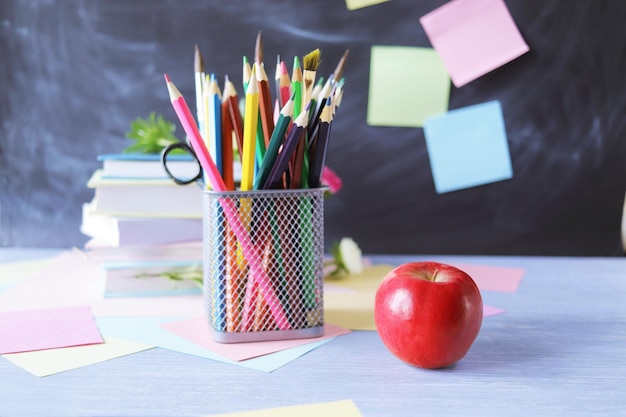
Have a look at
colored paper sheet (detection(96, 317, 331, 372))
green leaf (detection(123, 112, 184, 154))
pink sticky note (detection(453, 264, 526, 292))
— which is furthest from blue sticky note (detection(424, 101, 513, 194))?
colored paper sheet (detection(96, 317, 331, 372))

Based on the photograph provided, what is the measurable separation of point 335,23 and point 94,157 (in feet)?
1.44

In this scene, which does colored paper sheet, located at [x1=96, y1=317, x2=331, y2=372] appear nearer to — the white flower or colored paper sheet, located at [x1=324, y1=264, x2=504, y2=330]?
colored paper sheet, located at [x1=324, y1=264, x2=504, y2=330]

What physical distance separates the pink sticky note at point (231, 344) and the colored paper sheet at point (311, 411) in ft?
0.39

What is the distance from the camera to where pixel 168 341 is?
72 cm

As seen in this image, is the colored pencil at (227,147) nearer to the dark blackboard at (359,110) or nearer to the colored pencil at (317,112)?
the colored pencil at (317,112)

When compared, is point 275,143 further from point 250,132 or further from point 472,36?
point 472,36

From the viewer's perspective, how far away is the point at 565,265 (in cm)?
111

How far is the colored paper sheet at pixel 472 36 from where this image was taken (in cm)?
114

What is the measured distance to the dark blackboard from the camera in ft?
3.74

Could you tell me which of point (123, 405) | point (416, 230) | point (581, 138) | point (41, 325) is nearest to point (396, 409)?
point (123, 405)

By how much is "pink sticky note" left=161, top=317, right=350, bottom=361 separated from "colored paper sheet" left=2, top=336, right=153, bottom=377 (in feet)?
0.18

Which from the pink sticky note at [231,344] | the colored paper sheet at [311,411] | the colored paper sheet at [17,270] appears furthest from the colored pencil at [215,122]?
the colored paper sheet at [17,270]

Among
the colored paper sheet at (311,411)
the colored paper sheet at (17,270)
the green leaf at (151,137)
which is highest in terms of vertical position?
the green leaf at (151,137)

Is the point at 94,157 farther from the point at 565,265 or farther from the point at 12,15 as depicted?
the point at 565,265
